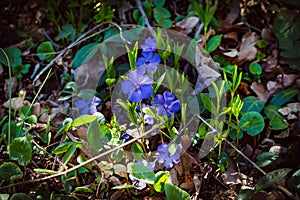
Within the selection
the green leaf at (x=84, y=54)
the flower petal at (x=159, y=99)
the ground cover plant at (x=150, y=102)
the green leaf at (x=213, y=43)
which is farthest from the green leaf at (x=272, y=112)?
the green leaf at (x=84, y=54)

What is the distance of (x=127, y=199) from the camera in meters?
1.42

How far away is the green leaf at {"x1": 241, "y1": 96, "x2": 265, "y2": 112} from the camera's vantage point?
5.22 feet

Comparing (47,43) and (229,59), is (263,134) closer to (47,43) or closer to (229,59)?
(229,59)

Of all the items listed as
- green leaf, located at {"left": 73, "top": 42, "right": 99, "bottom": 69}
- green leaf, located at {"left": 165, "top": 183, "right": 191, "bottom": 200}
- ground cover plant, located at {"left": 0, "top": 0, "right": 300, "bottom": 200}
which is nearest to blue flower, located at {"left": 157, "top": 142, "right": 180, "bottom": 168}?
ground cover plant, located at {"left": 0, "top": 0, "right": 300, "bottom": 200}

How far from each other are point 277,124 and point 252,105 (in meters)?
0.10

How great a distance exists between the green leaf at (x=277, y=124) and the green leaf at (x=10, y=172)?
0.76 m

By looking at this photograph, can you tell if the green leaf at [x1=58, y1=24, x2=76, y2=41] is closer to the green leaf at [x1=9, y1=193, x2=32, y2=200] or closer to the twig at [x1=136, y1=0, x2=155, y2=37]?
the twig at [x1=136, y1=0, x2=155, y2=37]

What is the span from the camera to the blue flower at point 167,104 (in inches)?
55.5

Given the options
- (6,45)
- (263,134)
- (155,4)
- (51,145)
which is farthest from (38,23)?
(263,134)

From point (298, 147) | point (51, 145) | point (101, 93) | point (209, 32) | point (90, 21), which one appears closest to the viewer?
point (298, 147)

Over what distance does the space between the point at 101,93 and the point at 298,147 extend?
65 centimetres

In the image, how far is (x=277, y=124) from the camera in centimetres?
155

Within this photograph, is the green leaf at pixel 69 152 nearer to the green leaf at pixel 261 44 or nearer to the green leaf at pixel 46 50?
the green leaf at pixel 46 50

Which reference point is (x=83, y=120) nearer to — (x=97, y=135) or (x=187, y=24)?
(x=97, y=135)
